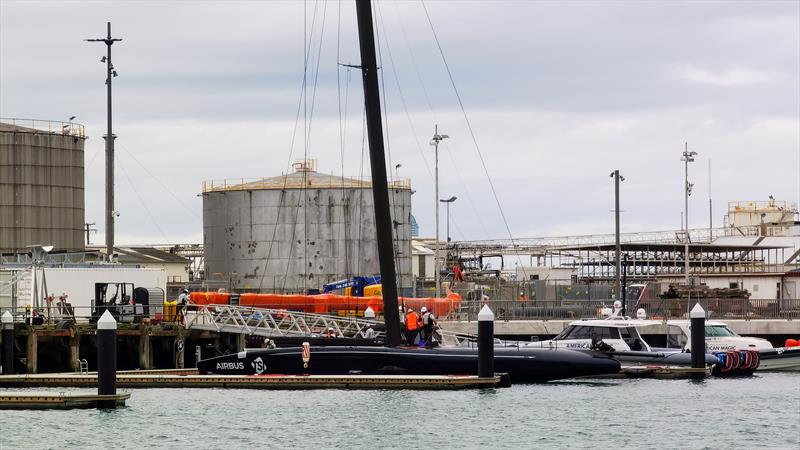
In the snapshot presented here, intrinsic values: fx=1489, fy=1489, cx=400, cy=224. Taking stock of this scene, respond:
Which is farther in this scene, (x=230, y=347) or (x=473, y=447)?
(x=230, y=347)

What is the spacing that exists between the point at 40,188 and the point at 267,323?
1200 inches

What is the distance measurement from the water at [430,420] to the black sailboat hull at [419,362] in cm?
67

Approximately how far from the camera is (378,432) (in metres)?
35.4

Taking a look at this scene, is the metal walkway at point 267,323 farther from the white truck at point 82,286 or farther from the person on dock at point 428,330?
the person on dock at point 428,330

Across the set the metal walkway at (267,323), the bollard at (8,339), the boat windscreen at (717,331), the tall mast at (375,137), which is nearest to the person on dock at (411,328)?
the tall mast at (375,137)

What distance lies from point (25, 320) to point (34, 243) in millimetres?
28603

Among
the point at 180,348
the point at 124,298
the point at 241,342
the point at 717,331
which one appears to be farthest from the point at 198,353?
the point at 717,331

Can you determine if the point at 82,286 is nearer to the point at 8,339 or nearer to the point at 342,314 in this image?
the point at 342,314

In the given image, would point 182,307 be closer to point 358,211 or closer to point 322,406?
point 322,406

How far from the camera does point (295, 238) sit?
96875 mm

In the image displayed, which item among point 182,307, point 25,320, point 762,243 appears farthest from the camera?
point 762,243

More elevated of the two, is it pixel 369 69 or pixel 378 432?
pixel 369 69

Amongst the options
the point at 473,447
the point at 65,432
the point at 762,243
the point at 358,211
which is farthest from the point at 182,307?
the point at 762,243

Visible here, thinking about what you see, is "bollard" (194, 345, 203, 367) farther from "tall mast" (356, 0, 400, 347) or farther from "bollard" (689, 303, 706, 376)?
"bollard" (689, 303, 706, 376)
